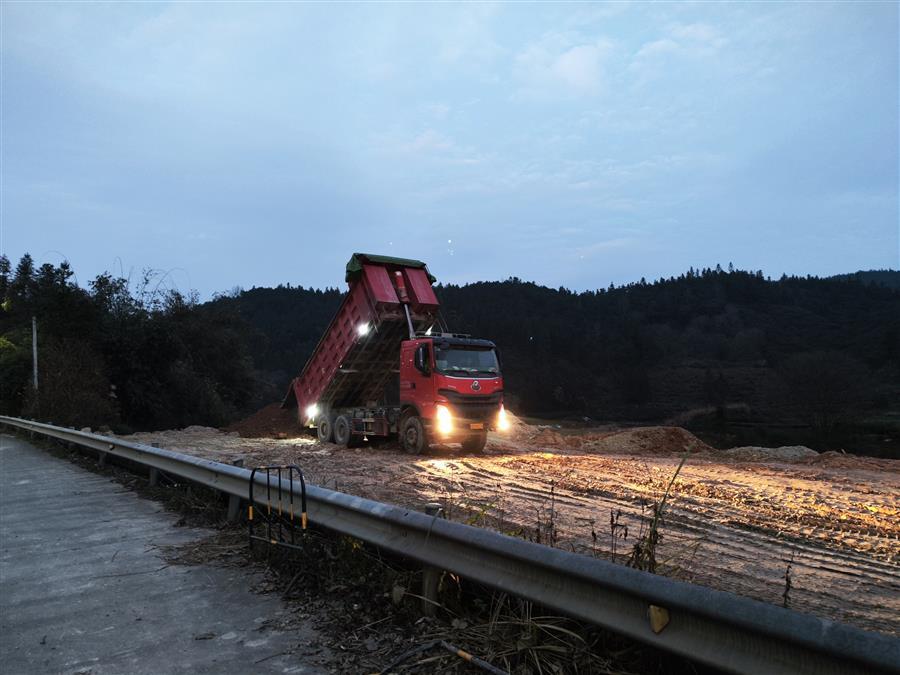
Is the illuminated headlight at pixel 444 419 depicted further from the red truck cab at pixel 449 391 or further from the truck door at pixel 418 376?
the truck door at pixel 418 376

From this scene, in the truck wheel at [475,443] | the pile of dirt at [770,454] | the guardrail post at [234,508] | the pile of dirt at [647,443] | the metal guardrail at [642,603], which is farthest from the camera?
the pile of dirt at [647,443]

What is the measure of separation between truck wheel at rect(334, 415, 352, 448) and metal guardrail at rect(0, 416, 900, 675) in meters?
12.6

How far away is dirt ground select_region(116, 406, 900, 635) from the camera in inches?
173

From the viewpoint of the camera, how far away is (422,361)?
1326 cm

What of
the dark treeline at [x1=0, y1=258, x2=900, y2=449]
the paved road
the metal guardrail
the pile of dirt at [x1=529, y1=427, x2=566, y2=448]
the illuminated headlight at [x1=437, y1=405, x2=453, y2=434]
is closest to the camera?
the metal guardrail

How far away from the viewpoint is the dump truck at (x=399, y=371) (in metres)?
13.3

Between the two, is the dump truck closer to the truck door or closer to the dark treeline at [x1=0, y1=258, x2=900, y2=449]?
the truck door

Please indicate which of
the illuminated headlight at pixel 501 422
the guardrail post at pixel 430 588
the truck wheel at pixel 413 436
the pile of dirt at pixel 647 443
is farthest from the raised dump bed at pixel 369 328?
the guardrail post at pixel 430 588

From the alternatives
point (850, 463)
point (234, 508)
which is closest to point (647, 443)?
point (850, 463)

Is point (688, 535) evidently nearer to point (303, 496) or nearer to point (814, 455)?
point (303, 496)

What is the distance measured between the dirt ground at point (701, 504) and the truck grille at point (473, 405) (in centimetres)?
99

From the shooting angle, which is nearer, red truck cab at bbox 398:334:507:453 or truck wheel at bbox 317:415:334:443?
red truck cab at bbox 398:334:507:453

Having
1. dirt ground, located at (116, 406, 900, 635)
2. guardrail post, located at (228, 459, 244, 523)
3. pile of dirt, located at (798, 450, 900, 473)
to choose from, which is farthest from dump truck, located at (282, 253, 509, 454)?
guardrail post, located at (228, 459, 244, 523)

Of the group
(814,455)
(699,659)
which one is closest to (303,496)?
(699,659)
